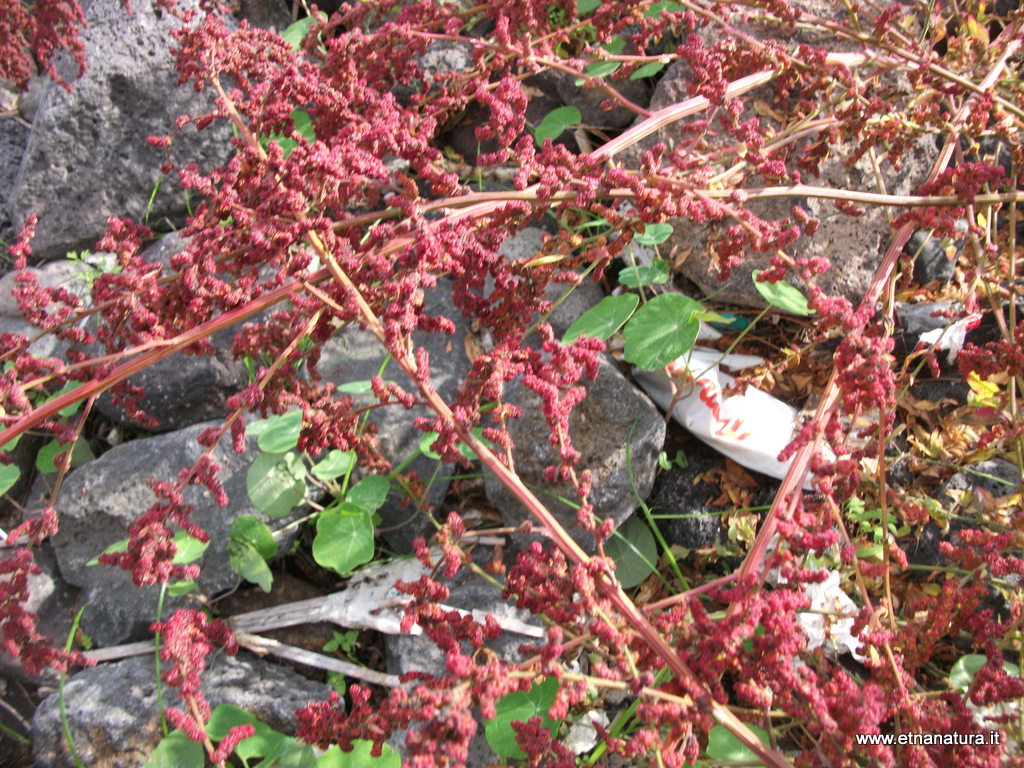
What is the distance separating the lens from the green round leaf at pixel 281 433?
2.10m

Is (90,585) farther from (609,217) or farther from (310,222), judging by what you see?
(609,217)

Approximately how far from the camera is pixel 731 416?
2240 millimetres

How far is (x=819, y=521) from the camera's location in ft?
3.90

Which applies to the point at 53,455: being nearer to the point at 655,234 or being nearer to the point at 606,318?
the point at 606,318

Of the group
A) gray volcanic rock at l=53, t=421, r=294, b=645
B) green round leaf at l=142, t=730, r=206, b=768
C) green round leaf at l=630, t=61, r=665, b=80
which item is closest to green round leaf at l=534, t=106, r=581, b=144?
green round leaf at l=630, t=61, r=665, b=80

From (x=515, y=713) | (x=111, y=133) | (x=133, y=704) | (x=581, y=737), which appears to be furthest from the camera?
(x=111, y=133)

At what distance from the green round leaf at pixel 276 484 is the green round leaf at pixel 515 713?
934 millimetres

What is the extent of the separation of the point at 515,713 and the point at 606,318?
1.03m

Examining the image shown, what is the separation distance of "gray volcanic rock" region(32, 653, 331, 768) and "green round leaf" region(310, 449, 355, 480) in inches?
23.1

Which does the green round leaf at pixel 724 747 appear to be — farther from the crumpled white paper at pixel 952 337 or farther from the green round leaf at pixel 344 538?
the crumpled white paper at pixel 952 337

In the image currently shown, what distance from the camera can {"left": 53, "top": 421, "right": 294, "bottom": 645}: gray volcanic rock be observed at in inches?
92.3

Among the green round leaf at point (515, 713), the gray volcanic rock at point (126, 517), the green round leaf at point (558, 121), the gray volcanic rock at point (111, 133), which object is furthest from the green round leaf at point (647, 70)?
the green round leaf at point (515, 713)

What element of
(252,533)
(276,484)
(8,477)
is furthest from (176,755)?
(8,477)

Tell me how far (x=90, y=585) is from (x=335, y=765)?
124 centimetres
